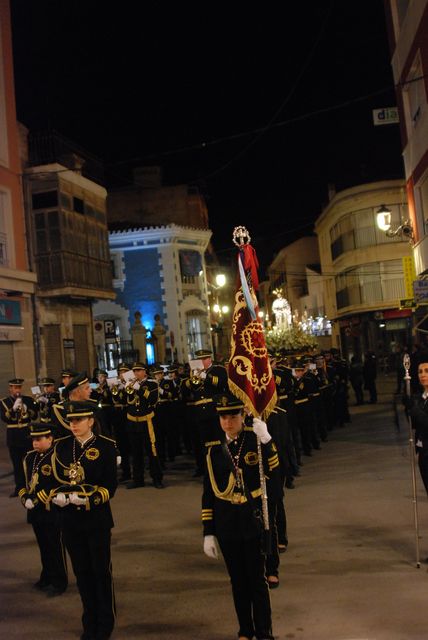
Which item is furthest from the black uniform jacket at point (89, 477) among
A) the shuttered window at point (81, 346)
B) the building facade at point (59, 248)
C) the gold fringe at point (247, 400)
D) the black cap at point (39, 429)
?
the shuttered window at point (81, 346)

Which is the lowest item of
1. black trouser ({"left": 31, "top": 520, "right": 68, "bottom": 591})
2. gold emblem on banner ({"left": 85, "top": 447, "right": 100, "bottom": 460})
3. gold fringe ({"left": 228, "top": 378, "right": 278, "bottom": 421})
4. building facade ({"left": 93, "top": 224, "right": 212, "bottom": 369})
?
black trouser ({"left": 31, "top": 520, "right": 68, "bottom": 591})

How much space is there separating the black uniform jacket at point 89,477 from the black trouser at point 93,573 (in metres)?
0.09

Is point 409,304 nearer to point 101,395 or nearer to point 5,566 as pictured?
point 101,395

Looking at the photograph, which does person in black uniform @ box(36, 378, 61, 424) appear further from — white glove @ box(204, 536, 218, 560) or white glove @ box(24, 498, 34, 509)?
white glove @ box(204, 536, 218, 560)

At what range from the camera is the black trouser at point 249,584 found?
15.4 ft

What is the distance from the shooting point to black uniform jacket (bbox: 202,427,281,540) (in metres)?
4.72

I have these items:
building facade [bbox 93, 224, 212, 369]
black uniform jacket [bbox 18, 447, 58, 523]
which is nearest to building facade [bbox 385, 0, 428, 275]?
black uniform jacket [bbox 18, 447, 58, 523]

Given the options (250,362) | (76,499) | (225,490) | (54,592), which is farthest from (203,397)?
(225,490)

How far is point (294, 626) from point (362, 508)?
3.68m

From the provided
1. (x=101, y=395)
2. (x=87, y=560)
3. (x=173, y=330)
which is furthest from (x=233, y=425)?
(x=173, y=330)

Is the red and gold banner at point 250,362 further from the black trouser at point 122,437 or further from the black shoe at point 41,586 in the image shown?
the black trouser at point 122,437

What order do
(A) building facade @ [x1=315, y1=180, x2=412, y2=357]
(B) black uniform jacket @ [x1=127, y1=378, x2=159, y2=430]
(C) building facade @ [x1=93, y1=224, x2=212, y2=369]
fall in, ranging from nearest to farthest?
(B) black uniform jacket @ [x1=127, y1=378, x2=159, y2=430] < (C) building facade @ [x1=93, y1=224, x2=212, y2=369] < (A) building facade @ [x1=315, y1=180, x2=412, y2=357]

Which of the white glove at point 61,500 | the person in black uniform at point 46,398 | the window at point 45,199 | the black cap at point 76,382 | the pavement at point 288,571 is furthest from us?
the window at point 45,199

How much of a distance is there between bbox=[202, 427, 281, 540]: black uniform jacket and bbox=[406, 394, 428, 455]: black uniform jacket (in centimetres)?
202
